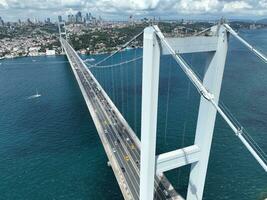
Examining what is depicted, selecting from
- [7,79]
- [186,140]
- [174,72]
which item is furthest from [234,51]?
[7,79]

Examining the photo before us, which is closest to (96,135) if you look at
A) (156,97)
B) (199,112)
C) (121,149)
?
(121,149)

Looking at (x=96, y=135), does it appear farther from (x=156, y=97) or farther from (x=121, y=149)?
(x=156, y=97)

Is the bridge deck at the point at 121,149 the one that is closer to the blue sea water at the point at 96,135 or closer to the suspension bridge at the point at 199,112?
the suspension bridge at the point at 199,112

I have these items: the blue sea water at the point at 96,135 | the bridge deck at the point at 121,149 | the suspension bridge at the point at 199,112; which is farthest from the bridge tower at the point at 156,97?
the blue sea water at the point at 96,135

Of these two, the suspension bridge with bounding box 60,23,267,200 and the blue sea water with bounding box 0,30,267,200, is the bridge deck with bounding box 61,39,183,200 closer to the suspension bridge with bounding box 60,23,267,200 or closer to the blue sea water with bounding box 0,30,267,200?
the suspension bridge with bounding box 60,23,267,200

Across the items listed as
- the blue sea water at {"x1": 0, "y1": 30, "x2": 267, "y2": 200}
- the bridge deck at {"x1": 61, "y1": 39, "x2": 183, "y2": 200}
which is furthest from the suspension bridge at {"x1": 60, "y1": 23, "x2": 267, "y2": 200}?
the blue sea water at {"x1": 0, "y1": 30, "x2": 267, "y2": 200}

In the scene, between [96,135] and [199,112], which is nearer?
[199,112]
